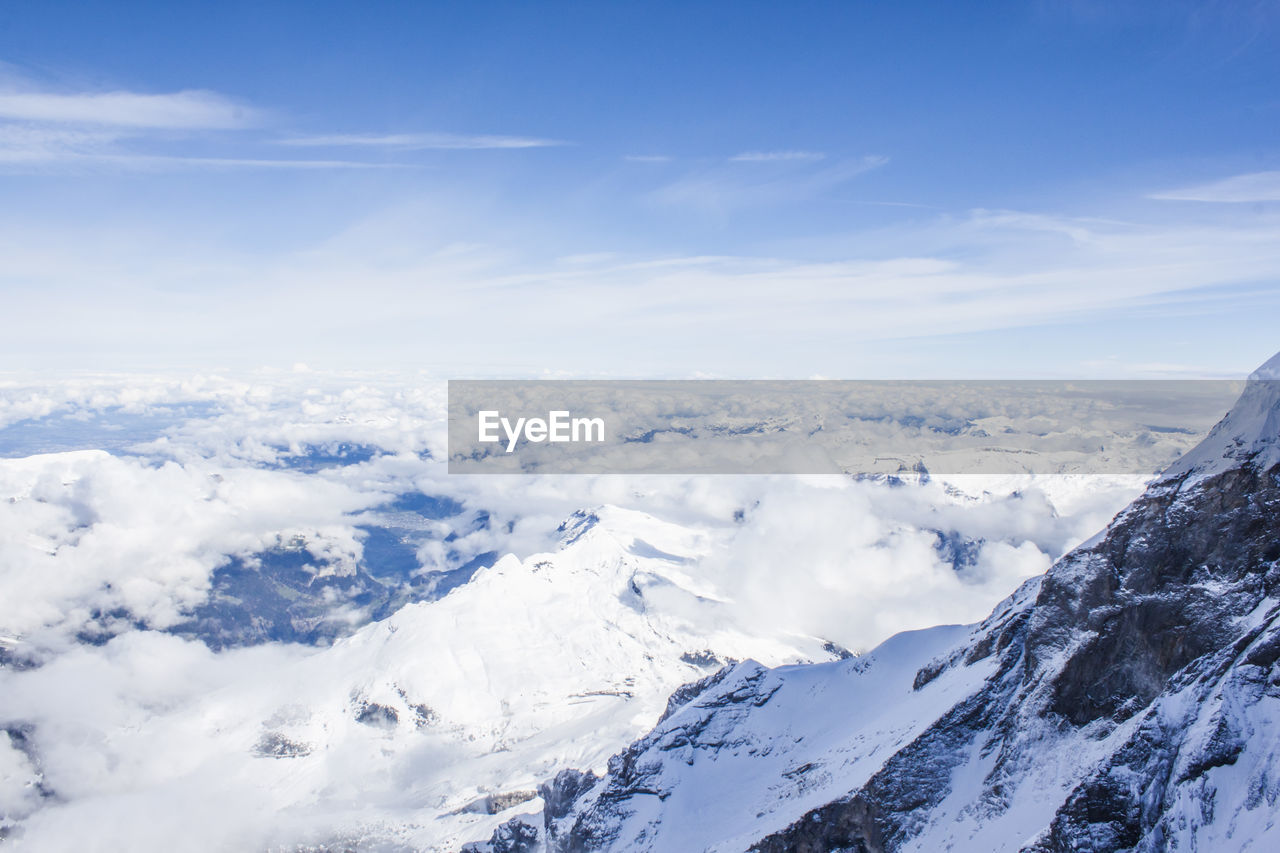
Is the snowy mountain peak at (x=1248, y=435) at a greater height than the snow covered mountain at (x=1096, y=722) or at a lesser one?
greater

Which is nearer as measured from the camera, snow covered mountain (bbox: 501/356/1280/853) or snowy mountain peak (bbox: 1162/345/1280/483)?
snow covered mountain (bbox: 501/356/1280/853)

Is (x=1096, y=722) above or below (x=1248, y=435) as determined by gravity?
below

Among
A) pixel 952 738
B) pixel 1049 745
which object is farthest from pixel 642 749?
pixel 1049 745

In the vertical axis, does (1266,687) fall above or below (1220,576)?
below

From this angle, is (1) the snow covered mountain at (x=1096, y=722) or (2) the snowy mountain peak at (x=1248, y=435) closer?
(1) the snow covered mountain at (x=1096, y=722)

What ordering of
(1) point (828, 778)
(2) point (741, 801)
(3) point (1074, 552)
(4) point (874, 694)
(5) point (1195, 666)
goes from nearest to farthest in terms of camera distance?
(5) point (1195, 666) → (3) point (1074, 552) → (1) point (828, 778) → (2) point (741, 801) → (4) point (874, 694)

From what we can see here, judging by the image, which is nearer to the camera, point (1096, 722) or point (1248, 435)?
point (1248, 435)

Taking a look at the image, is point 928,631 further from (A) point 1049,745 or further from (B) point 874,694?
(A) point 1049,745

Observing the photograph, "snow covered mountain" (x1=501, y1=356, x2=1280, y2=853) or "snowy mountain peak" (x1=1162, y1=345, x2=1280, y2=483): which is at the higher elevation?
"snowy mountain peak" (x1=1162, y1=345, x2=1280, y2=483)
